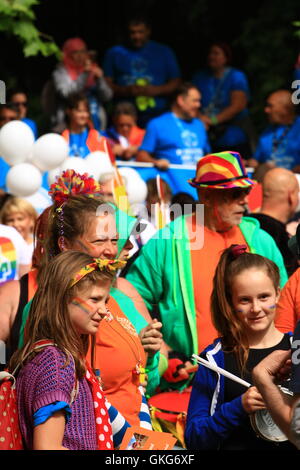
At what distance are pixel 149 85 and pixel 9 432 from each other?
23.7 feet

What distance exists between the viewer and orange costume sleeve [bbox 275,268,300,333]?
4.46m

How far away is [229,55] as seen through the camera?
32.6ft

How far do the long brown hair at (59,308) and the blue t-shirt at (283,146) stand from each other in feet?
18.6

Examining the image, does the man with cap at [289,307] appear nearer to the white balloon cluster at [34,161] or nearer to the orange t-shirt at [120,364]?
the orange t-shirt at [120,364]

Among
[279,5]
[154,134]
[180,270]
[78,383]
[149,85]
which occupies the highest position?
[279,5]

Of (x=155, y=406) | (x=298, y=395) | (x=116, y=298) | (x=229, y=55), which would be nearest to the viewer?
(x=298, y=395)

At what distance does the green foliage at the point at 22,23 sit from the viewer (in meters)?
8.41

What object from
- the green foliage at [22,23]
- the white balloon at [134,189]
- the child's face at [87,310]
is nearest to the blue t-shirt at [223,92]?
the green foliage at [22,23]

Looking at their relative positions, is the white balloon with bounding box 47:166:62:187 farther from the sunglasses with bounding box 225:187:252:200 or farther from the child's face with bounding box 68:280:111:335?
the child's face with bounding box 68:280:111:335

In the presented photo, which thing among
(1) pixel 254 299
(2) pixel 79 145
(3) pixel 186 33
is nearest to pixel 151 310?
(1) pixel 254 299

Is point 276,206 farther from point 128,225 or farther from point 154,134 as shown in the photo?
point 154,134

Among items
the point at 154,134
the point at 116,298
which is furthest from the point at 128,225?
the point at 154,134

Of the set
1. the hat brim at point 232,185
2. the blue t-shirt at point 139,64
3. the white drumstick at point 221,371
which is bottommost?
the white drumstick at point 221,371

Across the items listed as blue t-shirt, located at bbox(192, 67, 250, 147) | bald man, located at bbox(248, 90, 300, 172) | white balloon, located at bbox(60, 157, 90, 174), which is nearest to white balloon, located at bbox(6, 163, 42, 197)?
white balloon, located at bbox(60, 157, 90, 174)
